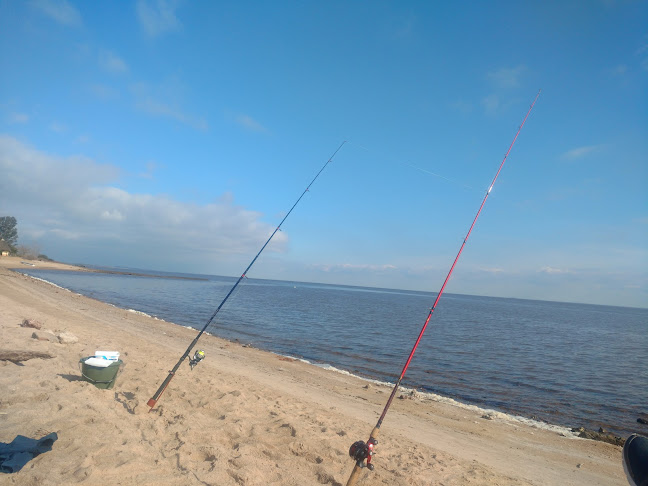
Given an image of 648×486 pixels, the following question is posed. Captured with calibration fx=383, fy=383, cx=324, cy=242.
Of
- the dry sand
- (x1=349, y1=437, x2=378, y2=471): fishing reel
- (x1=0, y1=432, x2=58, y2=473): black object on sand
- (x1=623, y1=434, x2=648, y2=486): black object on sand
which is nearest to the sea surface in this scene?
the dry sand

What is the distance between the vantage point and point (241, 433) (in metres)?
6.19

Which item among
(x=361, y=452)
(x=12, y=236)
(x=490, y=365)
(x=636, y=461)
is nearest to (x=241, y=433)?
(x=361, y=452)

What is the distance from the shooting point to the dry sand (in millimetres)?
4656

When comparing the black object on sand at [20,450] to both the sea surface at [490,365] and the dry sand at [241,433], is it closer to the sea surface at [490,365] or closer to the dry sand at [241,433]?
the dry sand at [241,433]

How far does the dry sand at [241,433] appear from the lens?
4.66 metres

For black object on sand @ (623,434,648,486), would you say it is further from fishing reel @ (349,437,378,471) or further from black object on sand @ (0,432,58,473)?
black object on sand @ (0,432,58,473)

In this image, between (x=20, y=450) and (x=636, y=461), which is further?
(x=20, y=450)

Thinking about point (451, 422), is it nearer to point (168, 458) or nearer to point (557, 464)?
point (557, 464)

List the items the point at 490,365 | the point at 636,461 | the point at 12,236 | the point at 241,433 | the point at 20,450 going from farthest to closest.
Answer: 1. the point at 12,236
2. the point at 490,365
3. the point at 241,433
4. the point at 20,450
5. the point at 636,461

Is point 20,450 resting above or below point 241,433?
below

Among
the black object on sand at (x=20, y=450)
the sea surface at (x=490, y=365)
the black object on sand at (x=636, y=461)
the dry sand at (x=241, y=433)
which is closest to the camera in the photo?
the black object on sand at (x=636, y=461)

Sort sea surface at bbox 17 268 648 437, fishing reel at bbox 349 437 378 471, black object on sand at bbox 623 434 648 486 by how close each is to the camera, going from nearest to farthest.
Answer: black object on sand at bbox 623 434 648 486 → fishing reel at bbox 349 437 378 471 → sea surface at bbox 17 268 648 437

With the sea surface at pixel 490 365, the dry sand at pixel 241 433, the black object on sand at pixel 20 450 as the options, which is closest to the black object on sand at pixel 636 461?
the dry sand at pixel 241 433

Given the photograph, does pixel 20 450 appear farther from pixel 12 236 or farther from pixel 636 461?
pixel 12 236
